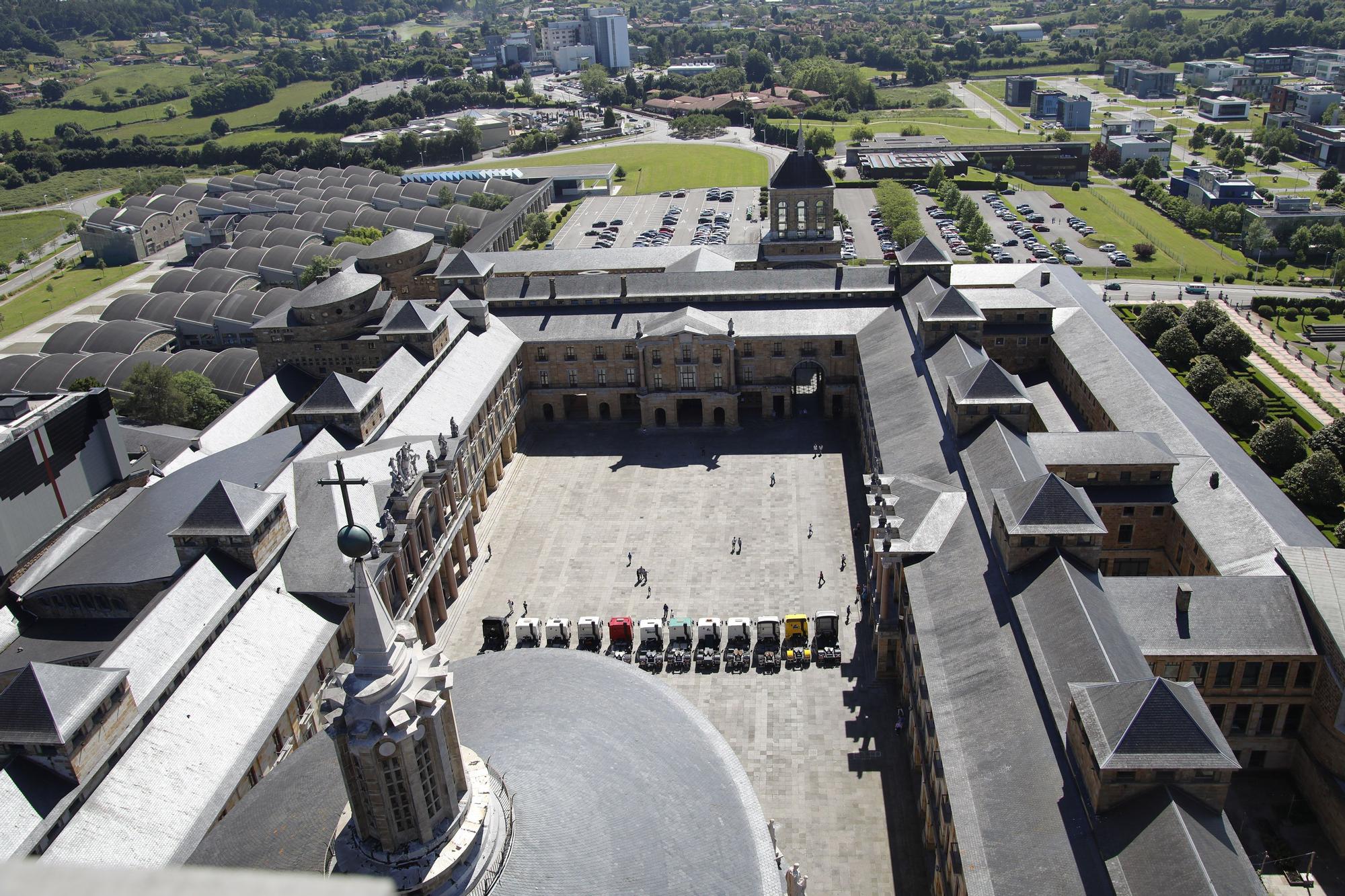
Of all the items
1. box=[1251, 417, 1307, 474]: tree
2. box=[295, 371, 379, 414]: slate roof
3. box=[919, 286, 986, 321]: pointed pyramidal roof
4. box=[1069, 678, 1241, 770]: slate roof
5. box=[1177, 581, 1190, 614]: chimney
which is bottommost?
box=[1251, 417, 1307, 474]: tree

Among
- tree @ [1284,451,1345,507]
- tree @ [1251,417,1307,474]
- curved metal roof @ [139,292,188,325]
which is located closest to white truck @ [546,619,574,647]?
tree @ [1284,451,1345,507]

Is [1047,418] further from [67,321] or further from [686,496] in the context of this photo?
[67,321]

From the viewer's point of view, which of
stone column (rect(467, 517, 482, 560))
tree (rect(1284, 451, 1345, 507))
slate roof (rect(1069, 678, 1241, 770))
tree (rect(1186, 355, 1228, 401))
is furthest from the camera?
tree (rect(1186, 355, 1228, 401))

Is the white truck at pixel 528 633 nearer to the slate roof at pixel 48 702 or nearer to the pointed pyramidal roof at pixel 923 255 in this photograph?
the slate roof at pixel 48 702

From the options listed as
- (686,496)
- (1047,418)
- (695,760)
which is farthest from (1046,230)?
(695,760)

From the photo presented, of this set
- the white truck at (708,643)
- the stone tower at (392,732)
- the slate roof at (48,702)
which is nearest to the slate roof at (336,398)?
the white truck at (708,643)

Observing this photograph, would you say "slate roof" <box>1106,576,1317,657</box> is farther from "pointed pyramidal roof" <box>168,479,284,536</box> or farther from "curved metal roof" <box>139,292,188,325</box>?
"curved metal roof" <box>139,292,188,325</box>

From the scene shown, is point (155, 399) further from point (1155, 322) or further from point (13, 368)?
point (1155, 322)
